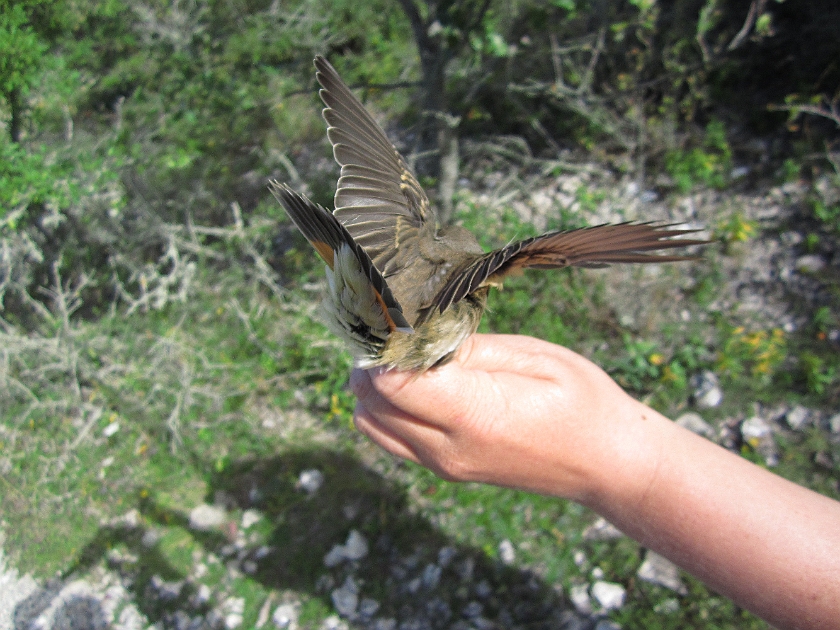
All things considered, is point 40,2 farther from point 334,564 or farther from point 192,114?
point 334,564

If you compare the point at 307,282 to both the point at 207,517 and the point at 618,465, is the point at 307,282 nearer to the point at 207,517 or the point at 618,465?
the point at 207,517

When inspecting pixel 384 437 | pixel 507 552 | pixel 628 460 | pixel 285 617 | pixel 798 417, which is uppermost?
pixel 384 437

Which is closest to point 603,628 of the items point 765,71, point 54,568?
point 54,568

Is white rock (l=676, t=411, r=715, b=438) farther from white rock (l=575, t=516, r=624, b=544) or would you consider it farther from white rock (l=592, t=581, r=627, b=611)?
white rock (l=592, t=581, r=627, b=611)

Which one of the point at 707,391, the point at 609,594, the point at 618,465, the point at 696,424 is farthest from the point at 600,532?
the point at 707,391

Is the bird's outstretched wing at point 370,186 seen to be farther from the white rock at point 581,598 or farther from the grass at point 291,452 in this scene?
the white rock at point 581,598

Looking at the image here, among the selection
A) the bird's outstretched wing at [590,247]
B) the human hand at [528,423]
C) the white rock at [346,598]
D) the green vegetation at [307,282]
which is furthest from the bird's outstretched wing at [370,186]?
the white rock at [346,598]
